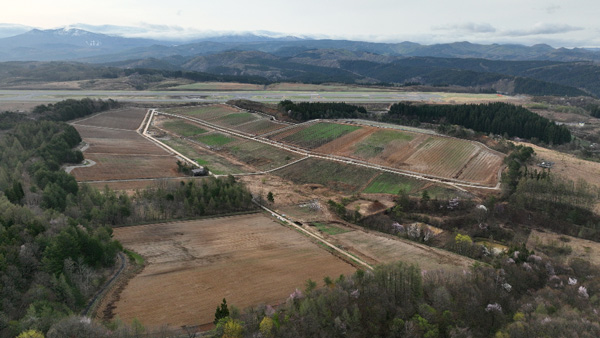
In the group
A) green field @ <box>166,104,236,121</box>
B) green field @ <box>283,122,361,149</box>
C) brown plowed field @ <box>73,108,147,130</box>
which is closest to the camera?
green field @ <box>283,122,361,149</box>

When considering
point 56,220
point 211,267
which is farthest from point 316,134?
point 56,220

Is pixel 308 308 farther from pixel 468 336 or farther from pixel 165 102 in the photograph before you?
pixel 165 102

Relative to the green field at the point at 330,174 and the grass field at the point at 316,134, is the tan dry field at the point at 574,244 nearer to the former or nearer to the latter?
the green field at the point at 330,174

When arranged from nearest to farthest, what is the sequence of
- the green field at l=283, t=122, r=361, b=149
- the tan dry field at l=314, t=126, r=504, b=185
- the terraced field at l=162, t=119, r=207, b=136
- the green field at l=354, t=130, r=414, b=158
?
1. the tan dry field at l=314, t=126, r=504, b=185
2. the green field at l=354, t=130, r=414, b=158
3. the green field at l=283, t=122, r=361, b=149
4. the terraced field at l=162, t=119, r=207, b=136

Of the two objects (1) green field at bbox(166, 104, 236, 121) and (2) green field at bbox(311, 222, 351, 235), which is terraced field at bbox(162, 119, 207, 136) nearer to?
(1) green field at bbox(166, 104, 236, 121)

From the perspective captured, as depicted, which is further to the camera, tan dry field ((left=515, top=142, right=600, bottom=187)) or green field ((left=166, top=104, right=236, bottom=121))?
green field ((left=166, top=104, right=236, bottom=121))

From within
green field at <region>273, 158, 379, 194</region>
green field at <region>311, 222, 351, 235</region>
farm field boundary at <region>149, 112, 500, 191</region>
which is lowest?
green field at <region>311, 222, 351, 235</region>

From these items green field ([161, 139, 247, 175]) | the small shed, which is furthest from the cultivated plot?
the small shed

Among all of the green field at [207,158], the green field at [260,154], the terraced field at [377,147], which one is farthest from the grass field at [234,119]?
the green field at [260,154]
